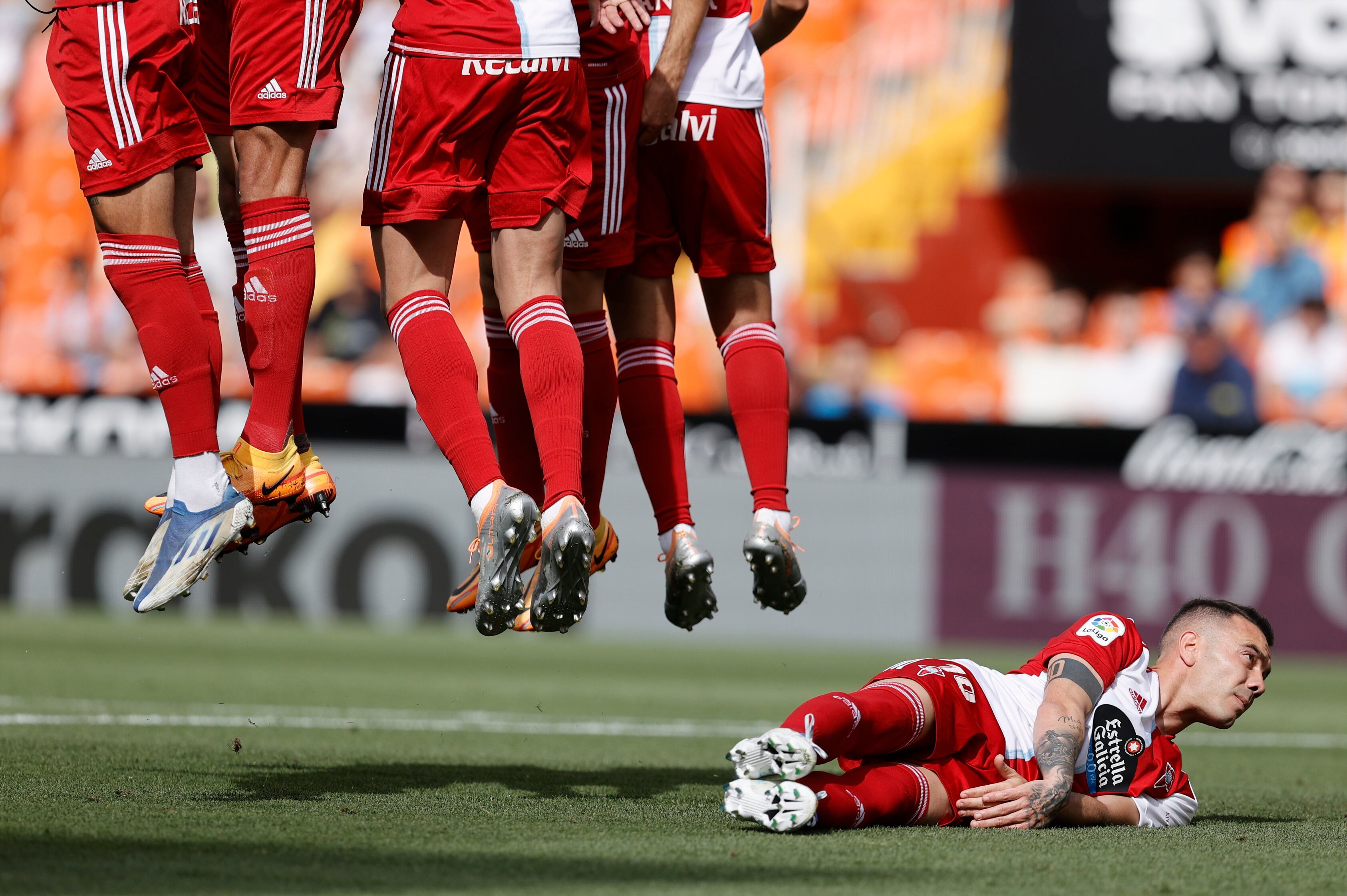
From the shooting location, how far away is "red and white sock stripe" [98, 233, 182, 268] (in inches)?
163

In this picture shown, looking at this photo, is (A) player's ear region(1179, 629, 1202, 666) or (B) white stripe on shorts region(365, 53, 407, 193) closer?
(A) player's ear region(1179, 629, 1202, 666)

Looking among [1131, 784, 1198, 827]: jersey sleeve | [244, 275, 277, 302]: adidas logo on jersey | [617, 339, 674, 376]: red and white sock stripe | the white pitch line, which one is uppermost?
[244, 275, 277, 302]: adidas logo on jersey

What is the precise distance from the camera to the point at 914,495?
10844mm

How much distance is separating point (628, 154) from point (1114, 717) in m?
2.00

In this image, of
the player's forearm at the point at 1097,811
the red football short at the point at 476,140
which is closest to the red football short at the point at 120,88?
the red football short at the point at 476,140

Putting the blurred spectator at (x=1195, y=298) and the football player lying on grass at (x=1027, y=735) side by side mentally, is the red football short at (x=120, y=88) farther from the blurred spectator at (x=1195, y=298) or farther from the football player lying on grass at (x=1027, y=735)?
the blurred spectator at (x=1195, y=298)

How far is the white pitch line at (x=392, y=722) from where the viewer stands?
5805 mm

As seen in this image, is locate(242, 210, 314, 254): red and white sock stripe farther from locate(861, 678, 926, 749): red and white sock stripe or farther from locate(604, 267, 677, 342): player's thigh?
locate(861, 678, 926, 749): red and white sock stripe

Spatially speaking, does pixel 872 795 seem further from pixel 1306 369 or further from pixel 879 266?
pixel 879 266

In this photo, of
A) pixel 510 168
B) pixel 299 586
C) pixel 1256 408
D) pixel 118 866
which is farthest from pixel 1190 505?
pixel 118 866

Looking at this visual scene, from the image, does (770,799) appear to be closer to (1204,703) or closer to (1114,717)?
(1114,717)

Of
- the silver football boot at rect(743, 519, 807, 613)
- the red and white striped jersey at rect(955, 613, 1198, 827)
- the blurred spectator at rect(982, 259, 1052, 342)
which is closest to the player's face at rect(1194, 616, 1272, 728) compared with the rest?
the red and white striped jersey at rect(955, 613, 1198, 827)

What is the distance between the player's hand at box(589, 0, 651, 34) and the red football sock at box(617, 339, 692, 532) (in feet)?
3.12

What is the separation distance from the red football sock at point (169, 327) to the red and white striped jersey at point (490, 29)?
2.76 ft
